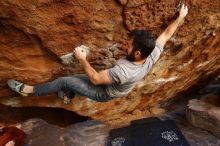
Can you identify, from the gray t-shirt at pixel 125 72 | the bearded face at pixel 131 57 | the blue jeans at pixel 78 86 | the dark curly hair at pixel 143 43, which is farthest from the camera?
the blue jeans at pixel 78 86

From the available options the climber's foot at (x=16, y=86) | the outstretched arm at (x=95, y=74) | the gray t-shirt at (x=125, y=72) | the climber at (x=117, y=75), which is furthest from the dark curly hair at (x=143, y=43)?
the climber's foot at (x=16, y=86)

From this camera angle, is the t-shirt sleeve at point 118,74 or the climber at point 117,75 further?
the t-shirt sleeve at point 118,74

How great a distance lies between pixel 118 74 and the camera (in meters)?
2.95

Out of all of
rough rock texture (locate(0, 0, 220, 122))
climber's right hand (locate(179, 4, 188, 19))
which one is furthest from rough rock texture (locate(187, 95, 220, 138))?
climber's right hand (locate(179, 4, 188, 19))

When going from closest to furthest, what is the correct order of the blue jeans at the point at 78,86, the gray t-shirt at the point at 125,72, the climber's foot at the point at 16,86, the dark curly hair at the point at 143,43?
the dark curly hair at the point at 143,43 < the gray t-shirt at the point at 125,72 < the blue jeans at the point at 78,86 < the climber's foot at the point at 16,86

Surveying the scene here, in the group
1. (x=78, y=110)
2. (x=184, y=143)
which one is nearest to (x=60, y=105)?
(x=78, y=110)

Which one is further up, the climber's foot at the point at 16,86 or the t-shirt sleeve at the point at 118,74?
the t-shirt sleeve at the point at 118,74

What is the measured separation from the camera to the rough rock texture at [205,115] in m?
5.06

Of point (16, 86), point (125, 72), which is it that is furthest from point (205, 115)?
point (16, 86)

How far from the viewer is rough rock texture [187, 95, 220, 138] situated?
16.6 feet

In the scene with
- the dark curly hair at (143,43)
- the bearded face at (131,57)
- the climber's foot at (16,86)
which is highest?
the dark curly hair at (143,43)

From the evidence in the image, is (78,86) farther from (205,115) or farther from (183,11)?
(205,115)

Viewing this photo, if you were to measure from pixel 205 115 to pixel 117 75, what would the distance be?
277 centimetres

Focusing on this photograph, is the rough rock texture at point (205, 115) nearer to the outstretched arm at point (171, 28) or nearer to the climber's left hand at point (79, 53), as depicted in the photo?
the outstretched arm at point (171, 28)
